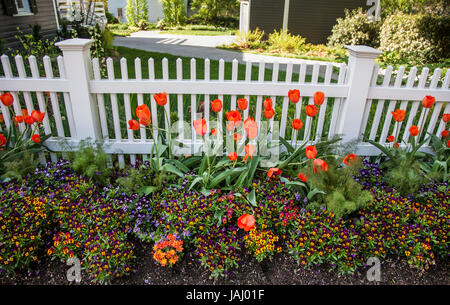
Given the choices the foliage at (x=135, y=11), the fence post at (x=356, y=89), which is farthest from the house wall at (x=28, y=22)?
the foliage at (x=135, y=11)

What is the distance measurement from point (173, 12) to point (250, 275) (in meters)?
24.7

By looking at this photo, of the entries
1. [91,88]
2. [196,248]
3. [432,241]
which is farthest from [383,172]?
[91,88]

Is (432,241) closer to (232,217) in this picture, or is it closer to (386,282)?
(386,282)

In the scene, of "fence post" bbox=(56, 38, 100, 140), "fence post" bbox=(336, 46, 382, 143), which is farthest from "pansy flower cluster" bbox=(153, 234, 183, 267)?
"fence post" bbox=(336, 46, 382, 143)

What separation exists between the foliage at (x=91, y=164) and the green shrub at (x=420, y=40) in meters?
9.17

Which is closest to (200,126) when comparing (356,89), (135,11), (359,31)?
(356,89)

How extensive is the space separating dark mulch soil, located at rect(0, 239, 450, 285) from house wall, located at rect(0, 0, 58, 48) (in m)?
7.23

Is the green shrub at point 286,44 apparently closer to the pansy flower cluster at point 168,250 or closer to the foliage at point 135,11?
the pansy flower cluster at point 168,250

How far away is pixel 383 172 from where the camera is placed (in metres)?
2.98

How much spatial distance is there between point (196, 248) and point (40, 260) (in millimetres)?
1065

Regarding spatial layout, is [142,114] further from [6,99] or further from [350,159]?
[350,159]

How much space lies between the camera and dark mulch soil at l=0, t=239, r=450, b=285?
6.87 feet

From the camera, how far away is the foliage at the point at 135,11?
23.3 meters
